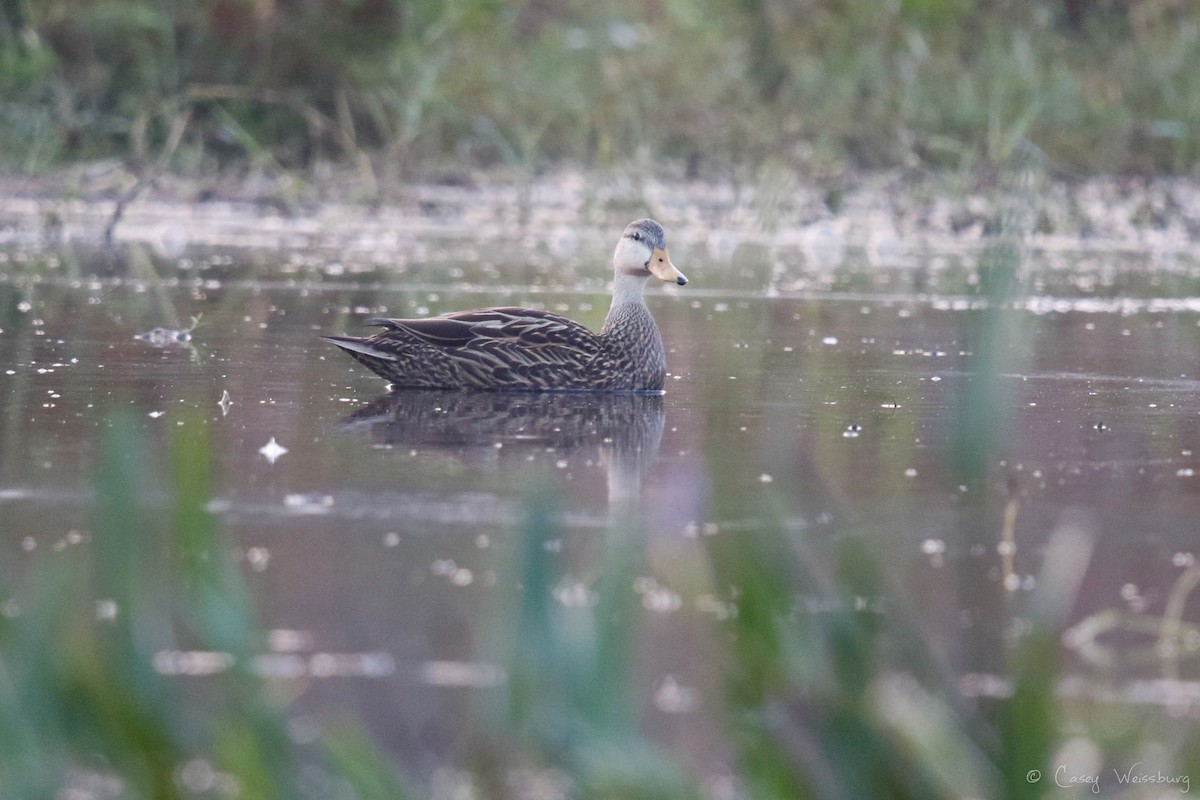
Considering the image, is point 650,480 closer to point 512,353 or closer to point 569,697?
point 512,353

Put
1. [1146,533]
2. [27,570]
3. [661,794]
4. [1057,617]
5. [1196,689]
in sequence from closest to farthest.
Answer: [661,794] < [1057,617] < [1196,689] < [27,570] < [1146,533]

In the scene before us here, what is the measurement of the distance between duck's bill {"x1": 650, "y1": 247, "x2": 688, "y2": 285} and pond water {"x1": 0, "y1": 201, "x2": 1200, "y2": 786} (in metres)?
0.45

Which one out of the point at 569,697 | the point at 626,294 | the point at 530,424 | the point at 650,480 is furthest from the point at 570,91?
the point at 569,697

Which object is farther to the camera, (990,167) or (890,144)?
(890,144)

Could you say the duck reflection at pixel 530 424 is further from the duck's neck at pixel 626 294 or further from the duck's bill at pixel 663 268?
the duck's bill at pixel 663 268

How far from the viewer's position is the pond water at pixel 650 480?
3980 millimetres

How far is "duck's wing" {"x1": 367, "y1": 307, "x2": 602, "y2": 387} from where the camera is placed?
8555 millimetres

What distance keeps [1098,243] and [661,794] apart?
16.6 m

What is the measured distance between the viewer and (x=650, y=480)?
6.49 metres

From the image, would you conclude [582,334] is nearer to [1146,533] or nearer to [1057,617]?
[1146,533]

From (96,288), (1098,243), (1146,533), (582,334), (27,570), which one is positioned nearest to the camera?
(27,570)

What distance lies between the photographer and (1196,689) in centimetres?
434

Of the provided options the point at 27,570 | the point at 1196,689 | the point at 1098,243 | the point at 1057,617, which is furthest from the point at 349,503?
the point at 1098,243

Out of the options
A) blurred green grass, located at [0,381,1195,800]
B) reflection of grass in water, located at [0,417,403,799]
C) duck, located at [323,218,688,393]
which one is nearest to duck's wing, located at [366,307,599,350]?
duck, located at [323,218,688,393]
